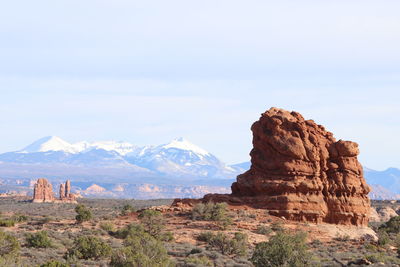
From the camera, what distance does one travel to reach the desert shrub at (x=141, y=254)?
30.3 metres

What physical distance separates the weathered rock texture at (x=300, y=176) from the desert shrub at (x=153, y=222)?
699 centimetres

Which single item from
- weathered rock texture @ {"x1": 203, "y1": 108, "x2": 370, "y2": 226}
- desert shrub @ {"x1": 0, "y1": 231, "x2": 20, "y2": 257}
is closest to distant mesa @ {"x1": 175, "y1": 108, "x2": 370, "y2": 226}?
weathered rock texture @ {"x1": 203, "y1": 108, "x2": 370, "y2": 226}

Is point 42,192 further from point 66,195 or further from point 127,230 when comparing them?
point 127,230

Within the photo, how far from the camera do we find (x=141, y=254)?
1222 inches

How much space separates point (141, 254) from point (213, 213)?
2097 centimetres

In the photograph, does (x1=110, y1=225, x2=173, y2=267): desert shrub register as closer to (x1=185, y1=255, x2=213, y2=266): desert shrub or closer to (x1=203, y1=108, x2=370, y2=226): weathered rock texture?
(x1=185, y1=255, x2=213, y2=266): desert shrub

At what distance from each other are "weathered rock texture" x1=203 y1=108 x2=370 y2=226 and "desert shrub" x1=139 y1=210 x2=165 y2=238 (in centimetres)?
699

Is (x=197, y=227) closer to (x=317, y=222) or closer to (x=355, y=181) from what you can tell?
(x=317, y=222)

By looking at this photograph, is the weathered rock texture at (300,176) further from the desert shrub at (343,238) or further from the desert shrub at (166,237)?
the desert shrub at (166,237)

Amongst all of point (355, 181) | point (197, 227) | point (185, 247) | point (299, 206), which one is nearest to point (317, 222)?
point (299, 206)

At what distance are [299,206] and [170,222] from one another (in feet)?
31.7

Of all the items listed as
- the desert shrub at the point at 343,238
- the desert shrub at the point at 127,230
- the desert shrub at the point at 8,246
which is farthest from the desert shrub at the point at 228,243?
the desert shrub at the point at 8,246

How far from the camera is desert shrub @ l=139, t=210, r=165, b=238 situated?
4725cm

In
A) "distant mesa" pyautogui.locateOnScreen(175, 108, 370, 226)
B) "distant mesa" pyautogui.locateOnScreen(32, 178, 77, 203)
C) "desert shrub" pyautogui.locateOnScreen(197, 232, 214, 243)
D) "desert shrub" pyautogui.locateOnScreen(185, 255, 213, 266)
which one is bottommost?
"desert shrub" pyautogui.locateOnScreen(185, 255, 213, 266)
